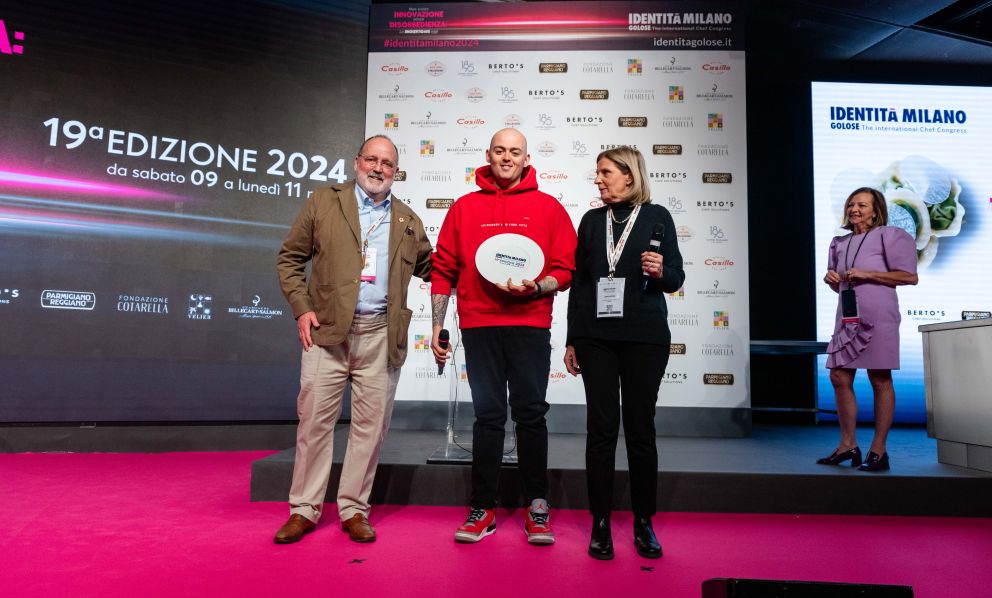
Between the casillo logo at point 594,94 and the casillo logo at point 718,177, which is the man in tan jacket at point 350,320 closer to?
the casillo logo at point 594,94

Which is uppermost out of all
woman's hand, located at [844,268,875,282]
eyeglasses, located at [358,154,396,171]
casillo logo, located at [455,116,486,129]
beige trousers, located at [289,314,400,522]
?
casillo logo, located at [455,116,486,129]

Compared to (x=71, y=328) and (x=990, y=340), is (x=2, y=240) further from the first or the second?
(x=990, y=340)

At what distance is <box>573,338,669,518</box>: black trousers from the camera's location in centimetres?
212

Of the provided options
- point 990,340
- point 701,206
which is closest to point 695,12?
point 701,206

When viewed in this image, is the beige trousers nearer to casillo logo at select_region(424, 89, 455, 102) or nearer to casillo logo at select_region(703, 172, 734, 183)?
casillo logo at select_region(424, 89, 455, 102)

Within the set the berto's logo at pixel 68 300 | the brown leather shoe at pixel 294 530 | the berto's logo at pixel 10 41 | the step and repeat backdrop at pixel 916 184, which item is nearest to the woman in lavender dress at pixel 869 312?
the brown leather shoe at pixel 294 530

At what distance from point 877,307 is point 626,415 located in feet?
5.40

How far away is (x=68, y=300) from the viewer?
3.87 meters

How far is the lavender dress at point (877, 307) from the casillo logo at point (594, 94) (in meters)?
2.12

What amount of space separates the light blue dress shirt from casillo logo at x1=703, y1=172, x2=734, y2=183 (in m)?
2.78

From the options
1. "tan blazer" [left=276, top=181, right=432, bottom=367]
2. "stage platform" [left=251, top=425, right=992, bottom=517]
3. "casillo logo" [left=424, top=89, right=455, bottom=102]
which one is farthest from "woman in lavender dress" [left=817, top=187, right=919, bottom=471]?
"casillo logo" [left=424, top=89, right=455, bottom=102]

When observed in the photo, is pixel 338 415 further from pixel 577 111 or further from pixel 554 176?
pixel 577 111

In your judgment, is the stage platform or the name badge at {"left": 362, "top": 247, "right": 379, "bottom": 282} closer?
the name badge at {"left": 362, "top": 247, "right": 379, "bottom": 282}

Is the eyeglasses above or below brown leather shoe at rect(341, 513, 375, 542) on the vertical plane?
above
